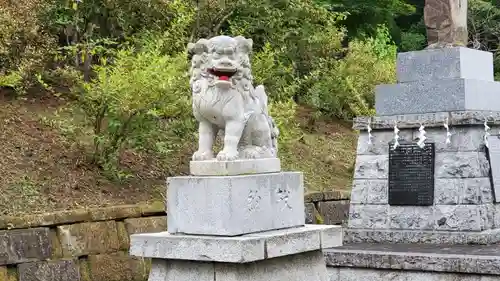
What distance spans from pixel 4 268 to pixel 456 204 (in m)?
5.09

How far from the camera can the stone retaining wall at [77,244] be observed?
804 centimetres

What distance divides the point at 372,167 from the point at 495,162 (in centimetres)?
148

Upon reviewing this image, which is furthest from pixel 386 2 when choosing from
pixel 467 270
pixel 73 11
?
pixel 467 270

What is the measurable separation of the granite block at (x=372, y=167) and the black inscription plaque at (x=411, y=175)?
0.32 feet

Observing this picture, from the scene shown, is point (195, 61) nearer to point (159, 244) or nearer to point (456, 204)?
point (159, 244)

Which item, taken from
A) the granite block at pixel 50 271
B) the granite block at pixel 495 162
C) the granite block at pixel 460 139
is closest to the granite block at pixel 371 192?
the granite block at pixel 460 139

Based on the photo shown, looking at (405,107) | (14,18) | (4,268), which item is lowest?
(4,268)

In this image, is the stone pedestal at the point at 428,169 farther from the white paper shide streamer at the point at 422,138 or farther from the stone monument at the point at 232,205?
the stone monument at the point at 232,205

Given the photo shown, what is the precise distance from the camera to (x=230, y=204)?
5.73 m

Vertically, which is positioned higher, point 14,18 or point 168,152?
point 14,18

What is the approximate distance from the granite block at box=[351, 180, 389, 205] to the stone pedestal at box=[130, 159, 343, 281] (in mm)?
3500

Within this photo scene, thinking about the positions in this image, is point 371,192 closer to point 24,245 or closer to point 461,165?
point 461,165

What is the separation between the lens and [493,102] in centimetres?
977

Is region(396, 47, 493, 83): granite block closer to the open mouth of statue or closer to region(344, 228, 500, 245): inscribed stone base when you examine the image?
region(344, 228, 500, 245): inscribed stone base
